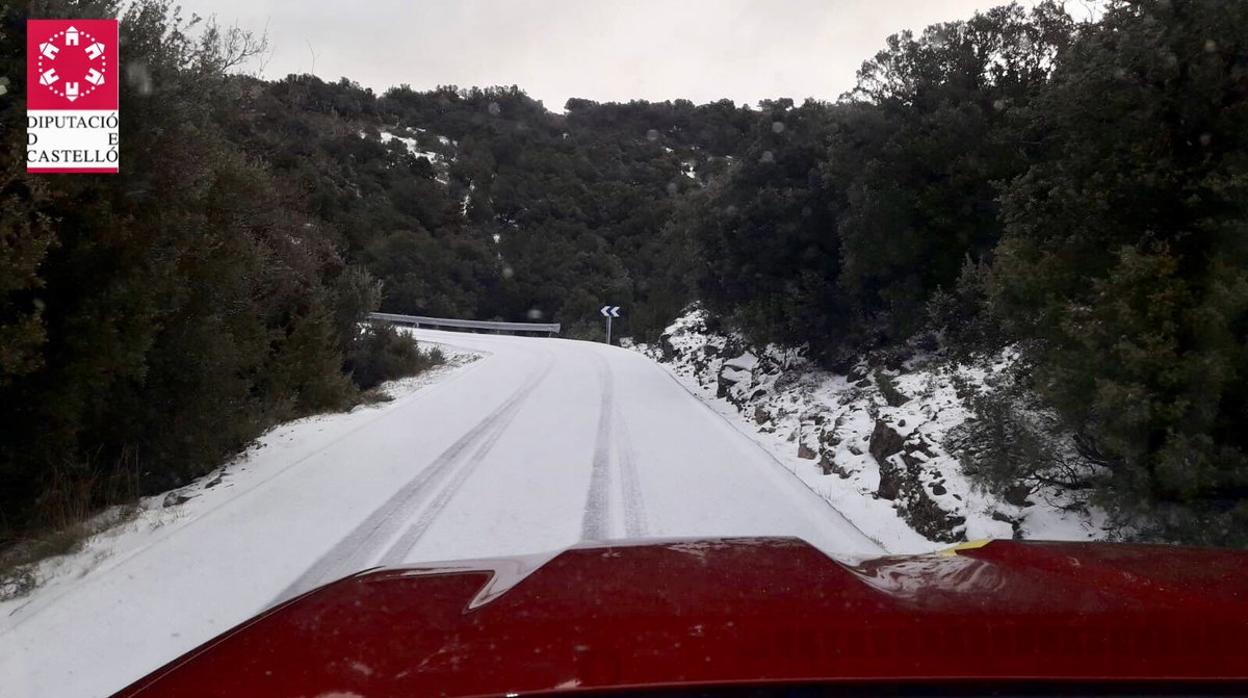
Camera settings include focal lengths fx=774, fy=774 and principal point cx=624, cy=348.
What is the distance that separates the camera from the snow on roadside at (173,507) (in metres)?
5.64

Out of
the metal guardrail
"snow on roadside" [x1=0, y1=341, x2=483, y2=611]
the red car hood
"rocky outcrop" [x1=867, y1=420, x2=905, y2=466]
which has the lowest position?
"snow on roadside" [x1=0, y1=341, x2=483, y2=611]

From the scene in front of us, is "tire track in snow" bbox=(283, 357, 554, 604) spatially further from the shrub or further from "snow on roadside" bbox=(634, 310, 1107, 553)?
the shrub

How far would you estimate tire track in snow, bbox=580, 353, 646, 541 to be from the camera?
23.1 feet

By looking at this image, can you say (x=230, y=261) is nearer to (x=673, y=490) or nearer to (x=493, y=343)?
(x=673, y=490)

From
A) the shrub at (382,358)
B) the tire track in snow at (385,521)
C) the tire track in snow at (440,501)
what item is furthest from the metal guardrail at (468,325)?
the tire track in snow at (385,521)

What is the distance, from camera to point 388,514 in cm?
740

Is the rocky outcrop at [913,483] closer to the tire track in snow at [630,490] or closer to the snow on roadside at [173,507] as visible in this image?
the tire track in snow at [630,490]

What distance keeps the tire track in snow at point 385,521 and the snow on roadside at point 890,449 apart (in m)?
4.36

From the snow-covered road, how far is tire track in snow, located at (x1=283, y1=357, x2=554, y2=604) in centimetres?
3

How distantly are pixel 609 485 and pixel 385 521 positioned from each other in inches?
100.0

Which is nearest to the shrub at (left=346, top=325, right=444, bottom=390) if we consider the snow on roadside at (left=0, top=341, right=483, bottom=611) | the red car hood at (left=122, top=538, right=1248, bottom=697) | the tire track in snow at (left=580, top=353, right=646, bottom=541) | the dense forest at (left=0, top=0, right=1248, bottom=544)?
the dense forest at (left=0, top=0, right=1248, bottom=544)

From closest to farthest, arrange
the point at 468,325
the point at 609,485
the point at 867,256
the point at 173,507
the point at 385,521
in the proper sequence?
1. the point at 385,521
2. the point at 173,507
3. the point at 609,485
4. the point at 867,256
5. the point at 468,325

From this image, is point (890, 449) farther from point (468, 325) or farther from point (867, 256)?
point (468, 325)

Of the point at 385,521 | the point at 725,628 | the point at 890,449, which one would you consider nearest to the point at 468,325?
the point at 890,449
